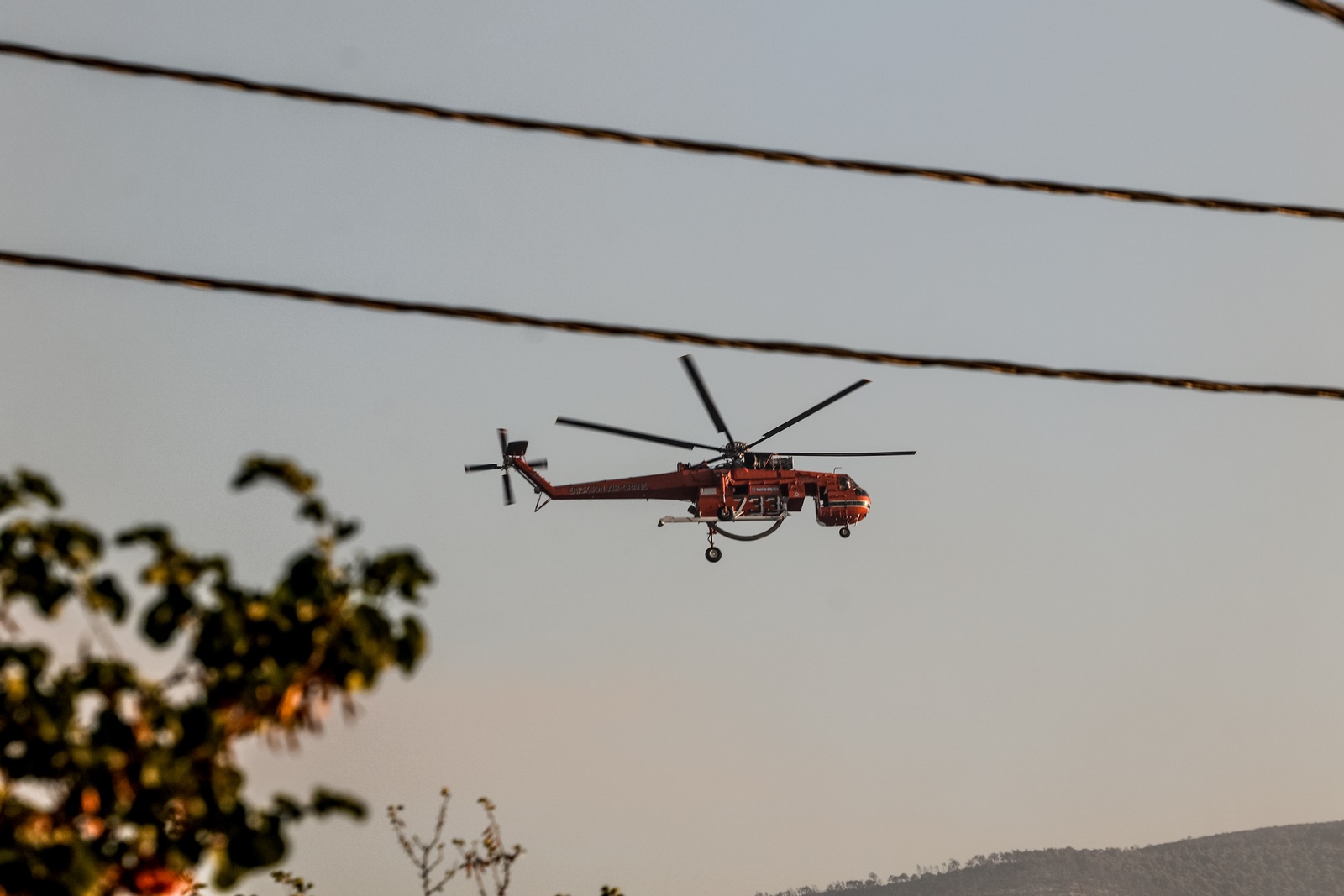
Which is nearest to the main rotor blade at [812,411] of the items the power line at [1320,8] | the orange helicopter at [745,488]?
the orange helicopter at [745,488]

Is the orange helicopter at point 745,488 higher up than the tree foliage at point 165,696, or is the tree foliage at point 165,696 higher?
the orange helicopter at point 745,488

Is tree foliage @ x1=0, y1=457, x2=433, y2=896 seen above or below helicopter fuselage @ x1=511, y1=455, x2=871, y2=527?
below

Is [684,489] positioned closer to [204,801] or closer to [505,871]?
[505,871]

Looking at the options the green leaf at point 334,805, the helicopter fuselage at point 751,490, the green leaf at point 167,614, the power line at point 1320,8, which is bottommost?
the green leaf at point 334,805

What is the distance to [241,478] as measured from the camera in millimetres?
5227

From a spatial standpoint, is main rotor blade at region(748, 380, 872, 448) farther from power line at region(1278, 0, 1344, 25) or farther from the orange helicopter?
power line at region(1278, 0, 1344, 25)

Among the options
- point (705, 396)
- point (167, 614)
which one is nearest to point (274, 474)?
point (167, 614)

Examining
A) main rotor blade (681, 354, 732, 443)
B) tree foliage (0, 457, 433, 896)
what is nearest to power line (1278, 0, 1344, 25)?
tree foliage (0, 457, 433, 896)

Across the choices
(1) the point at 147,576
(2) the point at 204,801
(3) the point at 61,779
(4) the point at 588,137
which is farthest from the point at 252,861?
(4) the point at 588,137

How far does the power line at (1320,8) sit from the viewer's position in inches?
243

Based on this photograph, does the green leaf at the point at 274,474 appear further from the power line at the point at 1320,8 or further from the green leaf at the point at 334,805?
the power line at the point at 1320,8

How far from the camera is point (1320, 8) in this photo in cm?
619

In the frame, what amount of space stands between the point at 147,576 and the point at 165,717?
1.46ft

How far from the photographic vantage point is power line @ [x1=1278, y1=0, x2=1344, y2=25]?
20.3 feet
